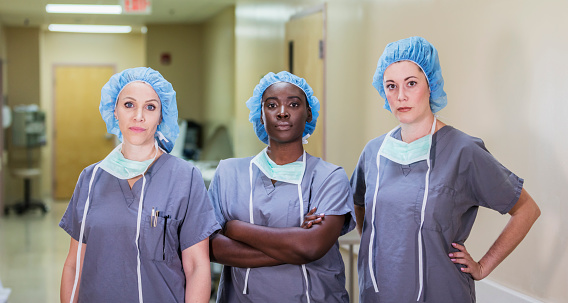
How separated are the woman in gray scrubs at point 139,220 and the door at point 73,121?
890 centimetres

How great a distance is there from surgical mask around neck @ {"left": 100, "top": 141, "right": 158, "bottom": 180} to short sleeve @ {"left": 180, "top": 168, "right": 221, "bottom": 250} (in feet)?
0.46

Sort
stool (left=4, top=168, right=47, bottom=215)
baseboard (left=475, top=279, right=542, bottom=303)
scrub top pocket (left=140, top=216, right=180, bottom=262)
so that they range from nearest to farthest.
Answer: scrub top pocket (left=140, top=216, right=180, bottom=262) < baseboard (left=475, top=279, right=542, bottom=303) < stool (left=4, top=168, right=47, bottom=215)

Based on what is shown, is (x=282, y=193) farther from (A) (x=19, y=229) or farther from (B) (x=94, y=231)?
(A) (x=19, y=229)

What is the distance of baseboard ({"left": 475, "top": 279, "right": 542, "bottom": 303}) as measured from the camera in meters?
2.26

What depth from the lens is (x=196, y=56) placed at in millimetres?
9414

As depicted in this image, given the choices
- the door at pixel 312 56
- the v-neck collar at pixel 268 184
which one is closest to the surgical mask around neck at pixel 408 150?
the v-neck collar at pixel 268 184

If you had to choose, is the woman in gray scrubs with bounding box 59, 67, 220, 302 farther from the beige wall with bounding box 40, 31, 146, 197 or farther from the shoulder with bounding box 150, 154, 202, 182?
the beige wall with bounding box 40, 31, 146, 197

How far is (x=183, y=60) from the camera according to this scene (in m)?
9.36

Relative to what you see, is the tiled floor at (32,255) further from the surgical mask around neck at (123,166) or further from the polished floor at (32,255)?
the surgical mask around neck at (123,166)

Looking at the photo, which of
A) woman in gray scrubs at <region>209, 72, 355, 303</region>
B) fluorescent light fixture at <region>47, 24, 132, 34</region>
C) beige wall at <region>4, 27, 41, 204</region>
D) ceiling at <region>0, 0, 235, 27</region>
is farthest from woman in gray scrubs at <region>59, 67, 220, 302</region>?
beige wall at <region>4, 27, 41, 204</region>

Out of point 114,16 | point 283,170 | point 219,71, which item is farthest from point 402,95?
point 114,16

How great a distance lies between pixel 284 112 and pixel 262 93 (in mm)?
139

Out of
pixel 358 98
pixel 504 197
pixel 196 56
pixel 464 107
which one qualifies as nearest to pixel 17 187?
pixel 196 56

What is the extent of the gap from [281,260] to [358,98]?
7.37 ft
